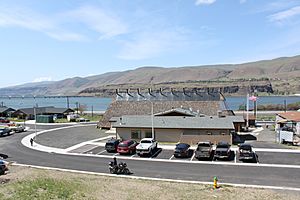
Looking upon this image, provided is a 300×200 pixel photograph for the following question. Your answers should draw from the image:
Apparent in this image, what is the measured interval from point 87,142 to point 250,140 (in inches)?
885

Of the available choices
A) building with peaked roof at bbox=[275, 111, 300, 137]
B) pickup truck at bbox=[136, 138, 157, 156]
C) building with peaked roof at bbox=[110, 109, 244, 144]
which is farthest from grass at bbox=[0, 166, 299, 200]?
building with peaked roof at bbox=[275, 111, 300, 137]

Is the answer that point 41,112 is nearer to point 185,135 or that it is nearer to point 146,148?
point 185,135

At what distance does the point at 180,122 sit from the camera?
4178 centimetres

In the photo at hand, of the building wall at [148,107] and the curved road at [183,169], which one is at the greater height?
the building wall at [148,107]

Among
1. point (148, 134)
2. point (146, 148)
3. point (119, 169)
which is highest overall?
point (148, 134)

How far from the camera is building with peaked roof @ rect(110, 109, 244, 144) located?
128 ft

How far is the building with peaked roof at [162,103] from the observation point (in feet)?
170

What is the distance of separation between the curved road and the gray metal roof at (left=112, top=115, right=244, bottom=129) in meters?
10.9

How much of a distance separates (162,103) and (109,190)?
35146 mm

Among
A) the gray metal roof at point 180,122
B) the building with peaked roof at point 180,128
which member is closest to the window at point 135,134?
the building with peaked roof at point 180,128

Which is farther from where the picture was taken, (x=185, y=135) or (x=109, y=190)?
(x=185, y=135)

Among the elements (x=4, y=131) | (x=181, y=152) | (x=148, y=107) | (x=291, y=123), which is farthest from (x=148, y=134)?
(x=4, y=131)

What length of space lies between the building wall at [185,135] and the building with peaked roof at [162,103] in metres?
9.87

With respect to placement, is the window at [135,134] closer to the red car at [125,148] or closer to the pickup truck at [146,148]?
the pickup truck at [146,148]
